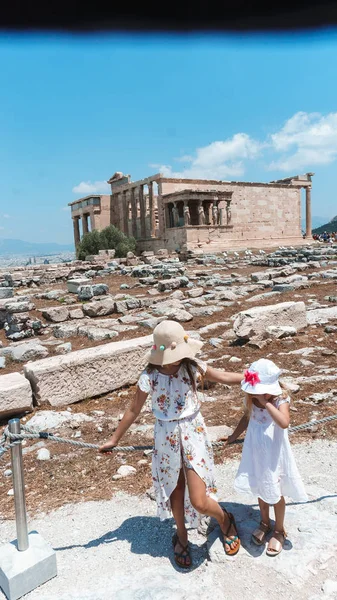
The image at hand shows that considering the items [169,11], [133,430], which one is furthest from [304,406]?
[169,11]

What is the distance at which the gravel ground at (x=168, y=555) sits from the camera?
253cm

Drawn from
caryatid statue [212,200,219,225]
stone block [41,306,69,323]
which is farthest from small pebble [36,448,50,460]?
caryatid statue [212,200,219,225]

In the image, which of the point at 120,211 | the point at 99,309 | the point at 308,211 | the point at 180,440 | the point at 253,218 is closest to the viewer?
the point at 180,440

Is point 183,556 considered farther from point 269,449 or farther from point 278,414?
point 278,414

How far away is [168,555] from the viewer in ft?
9.39

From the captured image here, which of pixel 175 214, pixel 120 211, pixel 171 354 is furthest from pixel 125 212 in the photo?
pixel 171 354

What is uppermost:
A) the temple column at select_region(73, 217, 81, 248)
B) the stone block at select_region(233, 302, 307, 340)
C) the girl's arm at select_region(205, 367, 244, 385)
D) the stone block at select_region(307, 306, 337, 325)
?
the temple column at select_region(73, 217, 81, 248)

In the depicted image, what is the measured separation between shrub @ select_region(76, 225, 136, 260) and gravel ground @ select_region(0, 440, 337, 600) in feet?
88.4

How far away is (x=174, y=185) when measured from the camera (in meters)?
33.0

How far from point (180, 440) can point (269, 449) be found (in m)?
0.55

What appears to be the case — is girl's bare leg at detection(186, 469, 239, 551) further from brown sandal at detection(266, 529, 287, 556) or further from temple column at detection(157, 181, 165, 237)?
temple column at detection(157, 181, 165, 237)

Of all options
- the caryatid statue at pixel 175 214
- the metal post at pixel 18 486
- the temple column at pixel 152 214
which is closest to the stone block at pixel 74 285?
the metal post at pixel 18 486

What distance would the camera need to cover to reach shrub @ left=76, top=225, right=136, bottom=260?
30.0 metres

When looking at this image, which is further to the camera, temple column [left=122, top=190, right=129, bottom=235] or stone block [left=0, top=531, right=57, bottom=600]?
temple column [left=122, top=190, right=129, bottom=235]
